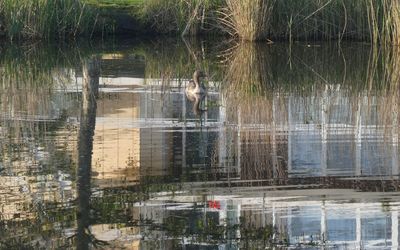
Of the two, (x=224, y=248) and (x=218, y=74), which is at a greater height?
(x=218, y=74)

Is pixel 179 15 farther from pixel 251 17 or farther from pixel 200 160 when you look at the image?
pixel 200 160

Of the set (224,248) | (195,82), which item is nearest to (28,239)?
(224,248)

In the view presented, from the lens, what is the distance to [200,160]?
454 inches

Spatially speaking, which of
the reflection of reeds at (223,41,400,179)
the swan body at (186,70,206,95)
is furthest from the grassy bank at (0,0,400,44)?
the swan body at (186,70,206,95)

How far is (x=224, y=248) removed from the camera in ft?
25.9

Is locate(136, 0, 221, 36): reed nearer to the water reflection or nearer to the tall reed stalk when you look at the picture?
the tall reed stalk

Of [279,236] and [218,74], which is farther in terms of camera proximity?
[218,74]

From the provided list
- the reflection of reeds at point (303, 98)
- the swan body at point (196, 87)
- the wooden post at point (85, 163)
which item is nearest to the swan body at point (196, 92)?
the swan body at point (196, 87)

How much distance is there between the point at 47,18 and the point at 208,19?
4.48 m

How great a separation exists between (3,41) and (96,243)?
19663mm

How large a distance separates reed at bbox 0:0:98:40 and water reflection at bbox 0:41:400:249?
21.8ft

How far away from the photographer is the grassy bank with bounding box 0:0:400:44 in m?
26.2

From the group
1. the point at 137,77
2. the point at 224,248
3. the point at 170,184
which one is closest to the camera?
the point at 224,248

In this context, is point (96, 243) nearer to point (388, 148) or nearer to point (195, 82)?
point (388, 148)
